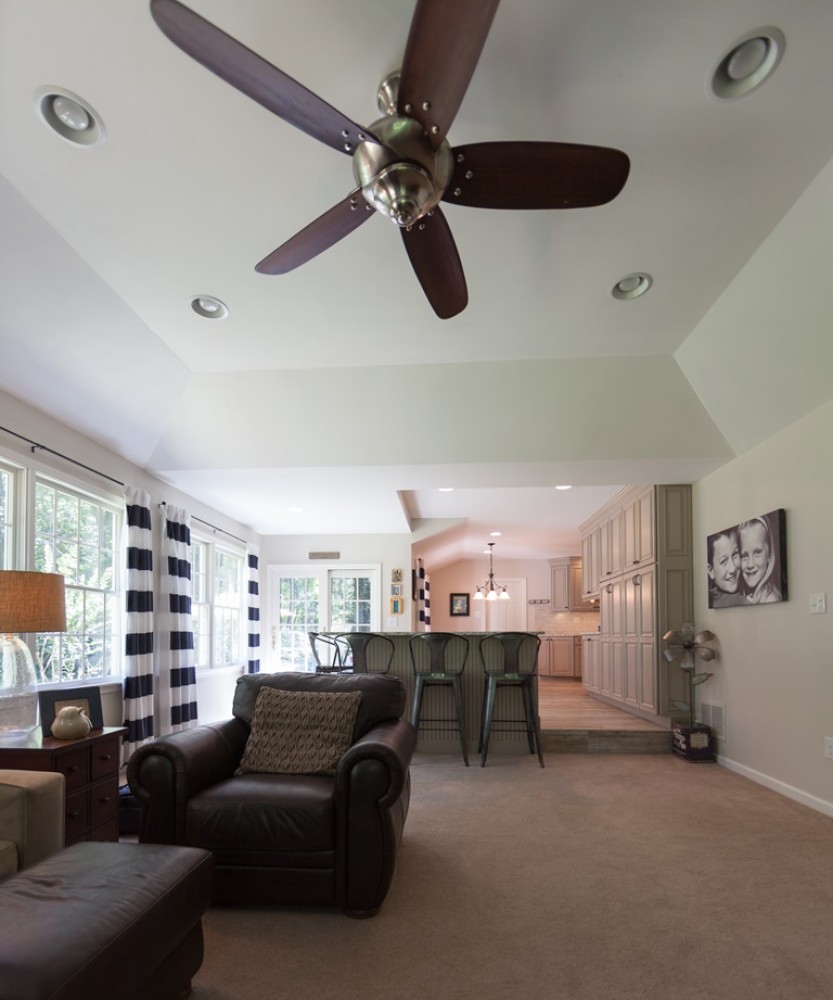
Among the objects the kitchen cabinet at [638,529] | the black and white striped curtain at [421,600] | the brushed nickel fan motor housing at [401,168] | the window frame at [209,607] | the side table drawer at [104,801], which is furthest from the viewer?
the black and white striped curtain at [421,600]

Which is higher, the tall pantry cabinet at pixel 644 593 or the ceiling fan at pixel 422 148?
the ceiling fan at pixel 422 148

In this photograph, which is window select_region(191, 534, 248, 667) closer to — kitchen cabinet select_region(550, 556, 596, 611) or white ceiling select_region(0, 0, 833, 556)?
white ceiling select_region(0, 0, 833, 556)

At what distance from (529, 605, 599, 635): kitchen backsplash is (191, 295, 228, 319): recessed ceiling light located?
9.69m

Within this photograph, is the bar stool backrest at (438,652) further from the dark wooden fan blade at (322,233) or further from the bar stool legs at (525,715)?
the dark wooden fan blade at (322,233)

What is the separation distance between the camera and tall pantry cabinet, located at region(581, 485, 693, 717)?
20.3 feet

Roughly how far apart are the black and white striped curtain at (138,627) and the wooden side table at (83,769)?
1641 mm

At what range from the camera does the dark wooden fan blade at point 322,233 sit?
7.01 feet

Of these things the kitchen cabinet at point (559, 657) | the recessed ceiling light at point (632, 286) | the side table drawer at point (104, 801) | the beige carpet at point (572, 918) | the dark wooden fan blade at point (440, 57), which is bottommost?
the kitchen cabinet at point (559, 657)

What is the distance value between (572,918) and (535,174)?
2.64m

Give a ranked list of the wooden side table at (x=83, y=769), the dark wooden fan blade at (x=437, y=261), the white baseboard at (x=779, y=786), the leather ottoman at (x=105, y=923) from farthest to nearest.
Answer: the white baseboard at (x=779, y=786)
the wooden side table at (x=83, y=769)
the dark wooden fan blade at (x=437, y=261)
the leather ottoman at (x=105, y=923)

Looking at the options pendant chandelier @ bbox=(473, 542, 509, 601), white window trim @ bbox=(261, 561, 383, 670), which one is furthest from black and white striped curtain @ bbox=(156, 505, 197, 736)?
pendant chandelier @ bbox=(473, 542, 509, 601)

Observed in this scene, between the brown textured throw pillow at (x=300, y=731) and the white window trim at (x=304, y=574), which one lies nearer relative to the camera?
the brown textured throw pillow at (x=300, y=731)

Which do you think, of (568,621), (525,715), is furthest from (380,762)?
(568,621)

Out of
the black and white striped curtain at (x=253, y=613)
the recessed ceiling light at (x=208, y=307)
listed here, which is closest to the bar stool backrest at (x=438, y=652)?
the black and white striped curtain at (x=253, y=613)
